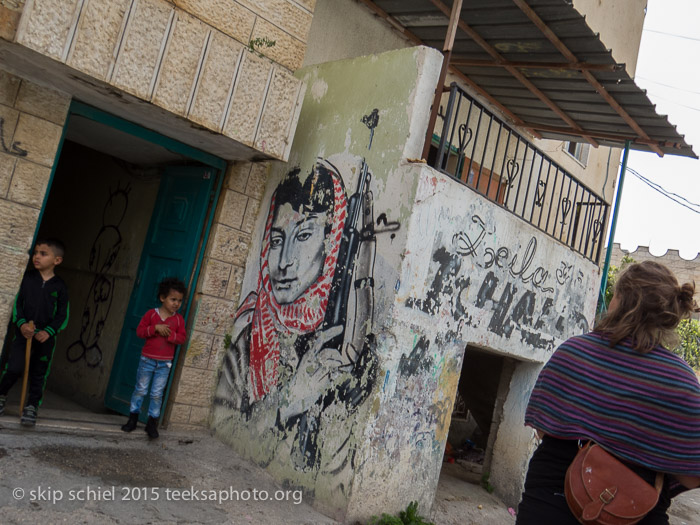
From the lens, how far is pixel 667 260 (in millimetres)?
30422

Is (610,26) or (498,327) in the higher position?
(610,26)

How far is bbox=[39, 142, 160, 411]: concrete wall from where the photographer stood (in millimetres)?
6457

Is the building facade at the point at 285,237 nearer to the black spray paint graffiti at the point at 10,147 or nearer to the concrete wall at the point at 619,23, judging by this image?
the black spray paint graffiti at the point at 10,147

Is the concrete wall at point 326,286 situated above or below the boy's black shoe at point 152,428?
above

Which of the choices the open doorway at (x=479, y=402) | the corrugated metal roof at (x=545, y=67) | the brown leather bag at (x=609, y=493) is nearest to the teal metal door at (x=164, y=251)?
the corrugated metal roof at (x=545, y=67)

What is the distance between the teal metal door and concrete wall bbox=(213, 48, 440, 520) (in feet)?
1.87

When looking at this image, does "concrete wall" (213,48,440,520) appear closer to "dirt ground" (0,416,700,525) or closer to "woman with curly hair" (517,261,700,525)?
"dirt ground" (0,416,700,525)

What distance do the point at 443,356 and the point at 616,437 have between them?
9.91 ft

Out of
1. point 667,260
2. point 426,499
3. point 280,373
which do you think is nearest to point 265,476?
point 280,373

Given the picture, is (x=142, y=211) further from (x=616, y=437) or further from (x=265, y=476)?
(x=616, y=437)

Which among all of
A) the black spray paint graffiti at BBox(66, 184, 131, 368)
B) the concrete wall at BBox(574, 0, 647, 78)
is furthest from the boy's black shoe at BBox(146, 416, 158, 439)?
the concrete wall at BBox(574, 0, 647, 78)

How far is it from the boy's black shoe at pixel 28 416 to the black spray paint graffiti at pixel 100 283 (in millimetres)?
1782

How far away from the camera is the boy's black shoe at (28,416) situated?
183 inches

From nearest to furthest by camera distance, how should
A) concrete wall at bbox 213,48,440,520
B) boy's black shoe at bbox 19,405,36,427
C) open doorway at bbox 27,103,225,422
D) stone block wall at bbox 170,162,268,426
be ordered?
boy's black shoe at bbox 19,405,36,427, concrete wall at bbox 213,48,440,520, stone block wall at bbox 170,162,268,426, open doorway at bbox 27,103,225,422
